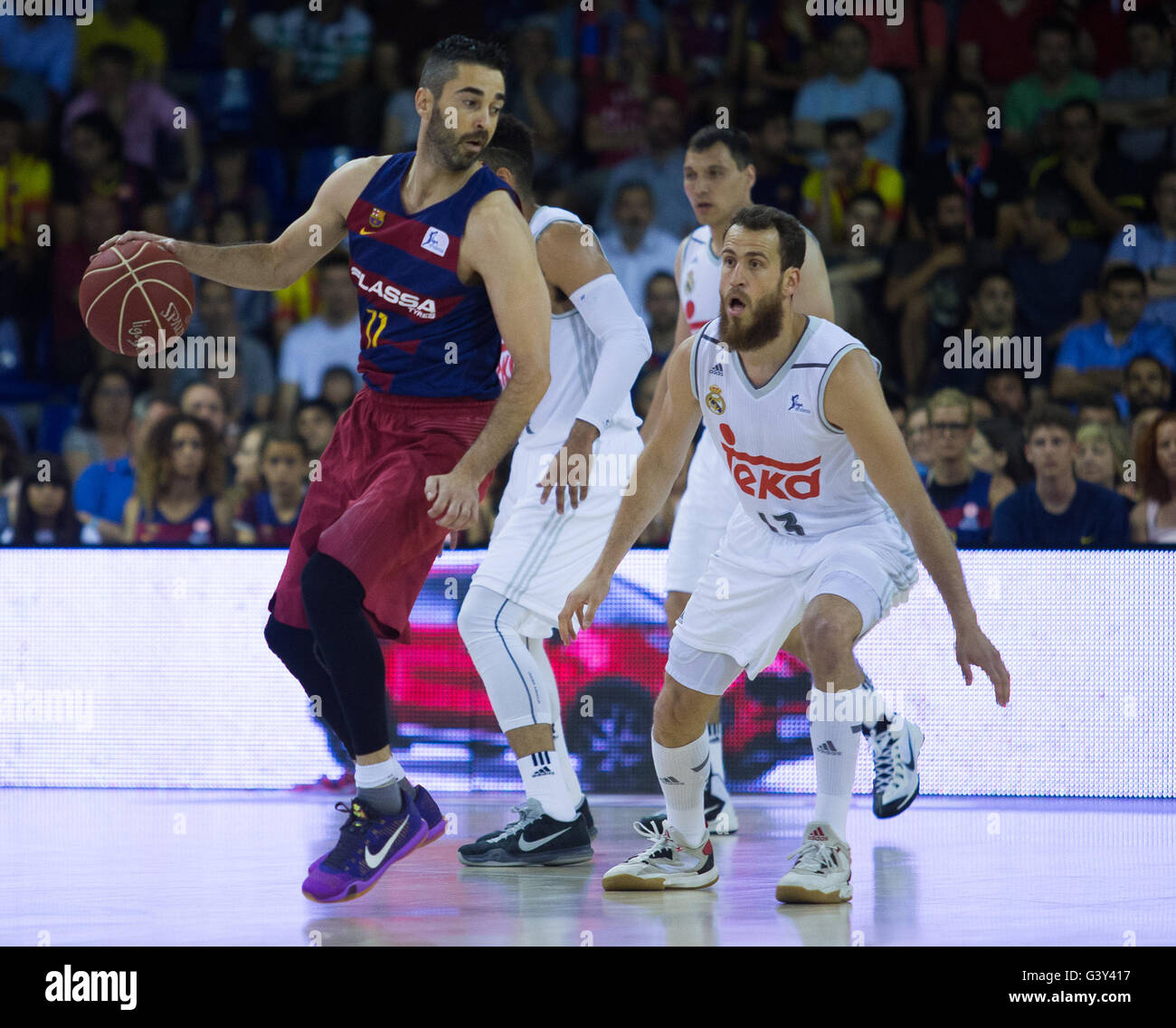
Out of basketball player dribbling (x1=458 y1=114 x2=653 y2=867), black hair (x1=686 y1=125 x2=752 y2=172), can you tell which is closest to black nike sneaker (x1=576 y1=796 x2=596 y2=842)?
basketball player dribbling (x1=458 y1=114 x2=653 y2=867)

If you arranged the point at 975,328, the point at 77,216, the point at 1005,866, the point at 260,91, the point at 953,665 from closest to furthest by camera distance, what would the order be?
1. the point at 1005,866
2. the point at 953,665
3. the point at 975,328
4. the point at 77,216
5. the point at 260,91

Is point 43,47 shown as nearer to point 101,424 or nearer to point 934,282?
point 101,424

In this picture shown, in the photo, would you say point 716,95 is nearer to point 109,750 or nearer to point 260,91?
point 260,91

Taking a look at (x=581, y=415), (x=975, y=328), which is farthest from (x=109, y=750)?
(x=975, y=328)

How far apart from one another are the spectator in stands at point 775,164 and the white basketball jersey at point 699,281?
3433 mm

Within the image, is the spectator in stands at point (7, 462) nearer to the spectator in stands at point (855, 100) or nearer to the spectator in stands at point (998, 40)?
the spectator in stands at point (855, 100)

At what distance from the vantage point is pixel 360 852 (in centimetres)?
388

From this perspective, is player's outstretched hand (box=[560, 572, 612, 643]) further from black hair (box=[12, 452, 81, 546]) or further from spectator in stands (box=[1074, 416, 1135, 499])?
black hair (box=[12, 452, 81, 546])

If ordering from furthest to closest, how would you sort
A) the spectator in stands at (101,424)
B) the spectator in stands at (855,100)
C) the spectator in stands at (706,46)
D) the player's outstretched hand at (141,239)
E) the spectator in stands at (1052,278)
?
the spectator in stands at (706,46) → the spectator in stands at (855,100) → the spectator in stands at (1052,278) → the spectator in stands at (101,424) → the player's outstretched hand at (141,239)

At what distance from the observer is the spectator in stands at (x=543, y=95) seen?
9.82 m

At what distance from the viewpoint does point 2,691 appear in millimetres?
6406

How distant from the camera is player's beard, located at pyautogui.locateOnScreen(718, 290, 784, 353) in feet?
13.6

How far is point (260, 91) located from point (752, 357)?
707 cm

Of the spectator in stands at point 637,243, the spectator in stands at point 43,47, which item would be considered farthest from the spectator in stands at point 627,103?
the spectator in stands at point 43,47
